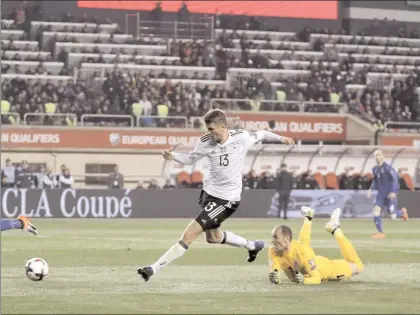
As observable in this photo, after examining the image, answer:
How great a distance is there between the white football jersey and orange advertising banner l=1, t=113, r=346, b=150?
91.0 feet

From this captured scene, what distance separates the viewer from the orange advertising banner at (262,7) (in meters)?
58.2

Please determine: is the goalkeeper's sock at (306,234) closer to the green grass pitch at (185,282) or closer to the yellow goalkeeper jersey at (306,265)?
the yellow goalkeeper jersey at (306,265)

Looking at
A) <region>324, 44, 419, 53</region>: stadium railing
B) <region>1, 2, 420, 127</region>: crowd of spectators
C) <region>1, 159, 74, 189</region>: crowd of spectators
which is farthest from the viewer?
<region>324, 44, 419, 53</region>: stadium railing

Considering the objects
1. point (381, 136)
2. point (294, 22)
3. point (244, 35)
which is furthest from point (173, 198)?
point (294, 22)

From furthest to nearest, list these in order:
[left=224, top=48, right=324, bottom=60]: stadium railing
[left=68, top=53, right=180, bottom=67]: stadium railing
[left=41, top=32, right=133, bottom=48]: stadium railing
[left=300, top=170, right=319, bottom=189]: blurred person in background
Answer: [left=224, top=48, right=324, bottom=60]: stadium railing
[left=41, top=32, right=133, bottom=48]: stadium railing
[left=68, top=53, right=180, bottom=67]: stadium railing
[left=300, top=170, right=319, bottom=189]: blurred person in background

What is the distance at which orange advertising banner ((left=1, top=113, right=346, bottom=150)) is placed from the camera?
43000 millimetres

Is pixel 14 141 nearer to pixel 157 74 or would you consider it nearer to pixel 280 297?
pixel 157 74

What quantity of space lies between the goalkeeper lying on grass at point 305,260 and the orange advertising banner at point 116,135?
27.7 metres

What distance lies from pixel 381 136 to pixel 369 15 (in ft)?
33.9

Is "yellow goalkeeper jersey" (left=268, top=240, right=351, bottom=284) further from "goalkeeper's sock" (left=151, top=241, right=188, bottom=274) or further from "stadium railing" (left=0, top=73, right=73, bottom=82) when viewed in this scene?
"stadium railing" (left=0, top=73, right=73, bottom=82)

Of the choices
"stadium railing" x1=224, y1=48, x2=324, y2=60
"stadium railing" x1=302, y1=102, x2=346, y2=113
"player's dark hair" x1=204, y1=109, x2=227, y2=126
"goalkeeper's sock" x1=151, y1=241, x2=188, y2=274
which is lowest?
"stadium railing" x1=302, y1=102, x2=346, y2=113

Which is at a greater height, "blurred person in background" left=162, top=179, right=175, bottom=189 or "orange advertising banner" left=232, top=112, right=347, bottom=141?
"orange advertising banner" left=232, top=112, right=347, bottom=141

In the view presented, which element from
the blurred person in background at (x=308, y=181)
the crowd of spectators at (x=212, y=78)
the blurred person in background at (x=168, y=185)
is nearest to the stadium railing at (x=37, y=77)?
the crowd of spectators at (x=212, y=78)

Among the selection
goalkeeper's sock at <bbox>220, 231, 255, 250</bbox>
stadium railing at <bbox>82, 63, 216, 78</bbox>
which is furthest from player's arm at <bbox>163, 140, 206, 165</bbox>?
stadium railing at <bbox>82, 63, 216, 78</bbox>
